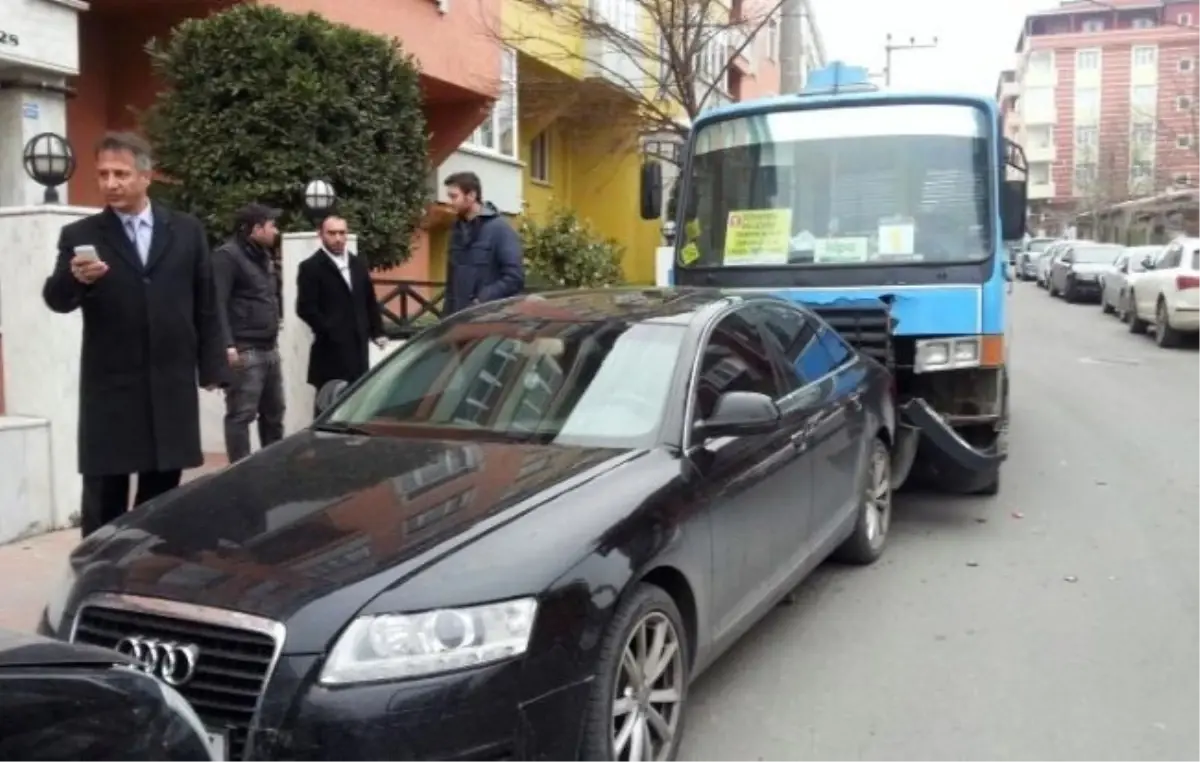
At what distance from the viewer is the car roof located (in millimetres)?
5062

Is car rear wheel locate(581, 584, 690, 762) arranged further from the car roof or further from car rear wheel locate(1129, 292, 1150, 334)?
car rear wheel locate(1129, 292, 1150, 334)

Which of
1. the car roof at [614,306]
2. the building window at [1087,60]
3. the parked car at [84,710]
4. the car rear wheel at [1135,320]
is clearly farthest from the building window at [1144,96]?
the parked car at [84,710]

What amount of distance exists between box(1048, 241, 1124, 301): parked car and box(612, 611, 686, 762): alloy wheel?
27.4 meters

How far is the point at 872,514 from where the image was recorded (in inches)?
258

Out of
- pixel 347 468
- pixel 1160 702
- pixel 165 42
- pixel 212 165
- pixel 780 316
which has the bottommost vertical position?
pixel 1160 702

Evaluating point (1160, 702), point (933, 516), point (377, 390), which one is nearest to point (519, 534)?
point (377, 390)

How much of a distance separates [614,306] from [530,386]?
76 centimetres

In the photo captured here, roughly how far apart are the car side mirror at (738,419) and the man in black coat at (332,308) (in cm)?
369

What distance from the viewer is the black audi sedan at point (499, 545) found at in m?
3.04

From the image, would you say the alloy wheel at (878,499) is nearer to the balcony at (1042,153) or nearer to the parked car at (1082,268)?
the parked car at (1082,268)

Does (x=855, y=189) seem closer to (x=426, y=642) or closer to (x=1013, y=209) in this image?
(x=1013, y=209)

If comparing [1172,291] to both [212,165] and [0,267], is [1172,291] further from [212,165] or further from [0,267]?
[0,267]

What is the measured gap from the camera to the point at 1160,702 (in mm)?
4559

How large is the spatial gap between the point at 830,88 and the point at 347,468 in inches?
218
